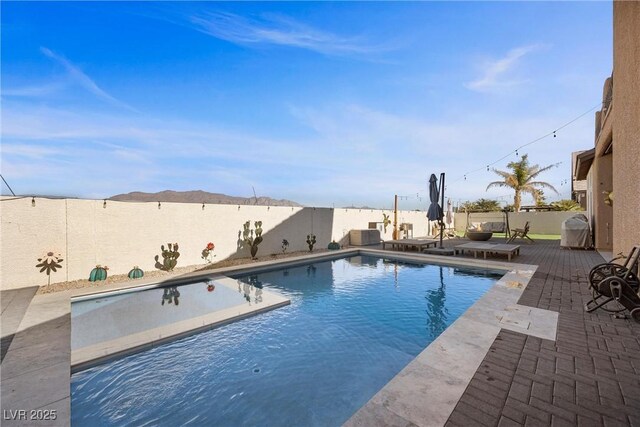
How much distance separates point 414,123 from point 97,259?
1244 cm

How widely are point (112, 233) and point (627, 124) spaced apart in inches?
452

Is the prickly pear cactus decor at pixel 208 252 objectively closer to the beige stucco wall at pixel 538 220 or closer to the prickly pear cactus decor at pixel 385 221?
the prickly pear cactus decor at pixel 385 221

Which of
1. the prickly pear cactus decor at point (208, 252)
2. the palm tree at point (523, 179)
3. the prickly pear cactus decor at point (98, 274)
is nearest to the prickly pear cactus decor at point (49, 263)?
the prickly pear cactus decor at point (98, 274)

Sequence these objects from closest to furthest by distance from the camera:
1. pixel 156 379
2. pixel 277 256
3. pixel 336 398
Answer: pixel 336 398 < pixel 156 379 < pixel 277 256

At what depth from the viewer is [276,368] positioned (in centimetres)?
310

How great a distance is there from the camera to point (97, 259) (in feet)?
21.8

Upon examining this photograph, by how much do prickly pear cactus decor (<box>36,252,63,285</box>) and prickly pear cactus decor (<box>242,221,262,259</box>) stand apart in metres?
4.80

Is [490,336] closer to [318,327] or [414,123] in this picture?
[318,327]

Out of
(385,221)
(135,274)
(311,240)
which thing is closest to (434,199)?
(385,221)

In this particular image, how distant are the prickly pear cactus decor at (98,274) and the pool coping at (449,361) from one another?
92 centimetres

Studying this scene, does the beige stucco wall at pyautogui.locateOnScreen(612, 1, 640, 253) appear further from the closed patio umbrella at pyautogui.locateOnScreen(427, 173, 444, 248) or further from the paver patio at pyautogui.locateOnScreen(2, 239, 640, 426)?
the closed patio umbrella at pyautogui.locateOnScreen(427, 173, 444, 248)

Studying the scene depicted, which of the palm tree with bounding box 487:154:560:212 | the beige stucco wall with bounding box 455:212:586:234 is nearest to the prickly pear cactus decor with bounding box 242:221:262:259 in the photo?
the beige stucco wall with bounding box 455:212:586:234

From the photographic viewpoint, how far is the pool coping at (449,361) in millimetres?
1916

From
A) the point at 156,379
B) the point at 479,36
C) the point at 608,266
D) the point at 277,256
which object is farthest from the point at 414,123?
the point at 156,379
